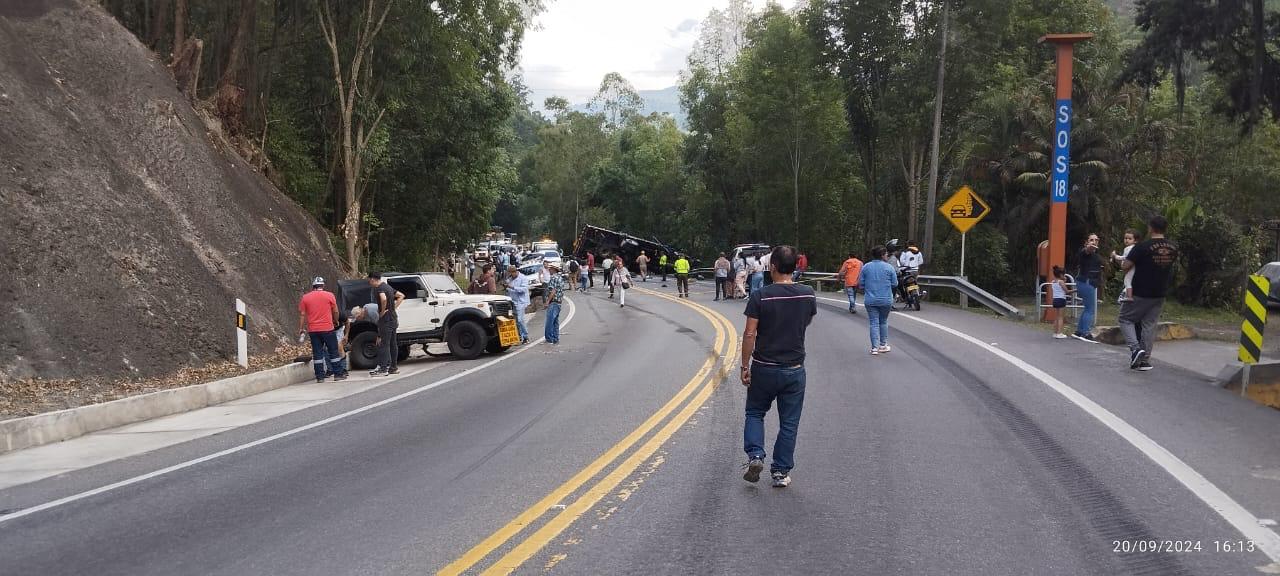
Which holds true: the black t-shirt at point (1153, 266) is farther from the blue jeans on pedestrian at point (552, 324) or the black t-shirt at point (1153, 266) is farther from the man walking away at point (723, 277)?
the man walking away at point (723, 277)

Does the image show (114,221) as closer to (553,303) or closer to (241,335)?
(241,335)

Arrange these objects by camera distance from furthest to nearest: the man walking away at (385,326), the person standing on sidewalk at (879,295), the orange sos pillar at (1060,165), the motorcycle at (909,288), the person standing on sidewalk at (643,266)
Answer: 1. the person standing on sidewalk at (643,266)
2. the motorcycle at (909,288)
3. the orange sos pillar at (1060,165)
4. the man walking away at (385,326)
5. the person standing on sidewalk at (879,295)

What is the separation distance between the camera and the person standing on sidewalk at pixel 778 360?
23.5 ft

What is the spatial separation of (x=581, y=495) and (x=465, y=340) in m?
12.0

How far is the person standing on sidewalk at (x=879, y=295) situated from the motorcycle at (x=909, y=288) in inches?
379

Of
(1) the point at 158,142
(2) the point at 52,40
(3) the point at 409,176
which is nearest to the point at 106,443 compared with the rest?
(1) the point at 158,142

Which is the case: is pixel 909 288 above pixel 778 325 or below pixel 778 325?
below

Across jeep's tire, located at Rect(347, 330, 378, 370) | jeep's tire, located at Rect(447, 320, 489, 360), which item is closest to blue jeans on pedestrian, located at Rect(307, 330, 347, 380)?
jeep's tire, located at Rect(347, 330, 378, 370)

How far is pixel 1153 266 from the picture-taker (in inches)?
500

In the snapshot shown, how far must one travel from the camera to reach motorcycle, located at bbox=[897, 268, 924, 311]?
82.5 feet

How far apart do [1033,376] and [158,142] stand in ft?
59.7

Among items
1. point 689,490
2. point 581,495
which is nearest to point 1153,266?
point 689,490

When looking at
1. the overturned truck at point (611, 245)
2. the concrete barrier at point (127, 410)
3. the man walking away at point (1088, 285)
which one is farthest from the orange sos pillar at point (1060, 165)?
the overturned truck at point (611, 245)

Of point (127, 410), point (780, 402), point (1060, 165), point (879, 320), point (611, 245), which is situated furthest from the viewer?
point (611, 245)
